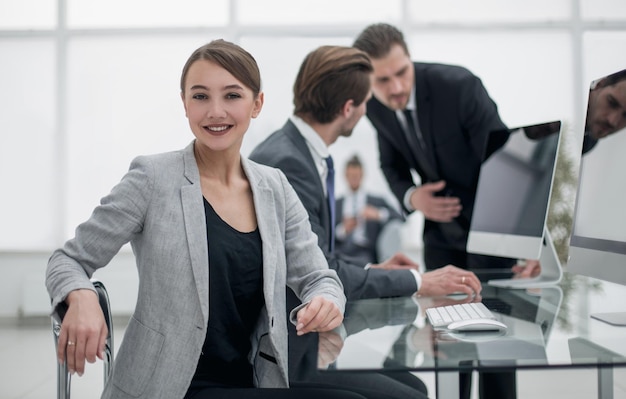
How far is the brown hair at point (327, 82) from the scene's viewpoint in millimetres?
2074

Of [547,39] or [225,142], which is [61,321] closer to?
[225,142]

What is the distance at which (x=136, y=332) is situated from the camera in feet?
4.32

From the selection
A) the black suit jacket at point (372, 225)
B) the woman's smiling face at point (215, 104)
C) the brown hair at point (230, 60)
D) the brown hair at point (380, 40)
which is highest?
the brown hair at point (380, 40)

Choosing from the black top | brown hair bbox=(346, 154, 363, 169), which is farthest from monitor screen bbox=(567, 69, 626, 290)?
brown hair bbox=(346, 154, 363, 169)

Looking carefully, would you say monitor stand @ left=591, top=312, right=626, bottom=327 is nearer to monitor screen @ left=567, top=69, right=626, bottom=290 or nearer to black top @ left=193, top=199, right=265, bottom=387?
monitor screen @ left=567, top=69, right=626, bottom=290

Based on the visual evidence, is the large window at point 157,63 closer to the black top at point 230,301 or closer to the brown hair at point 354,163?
the brown hair at point 354,163

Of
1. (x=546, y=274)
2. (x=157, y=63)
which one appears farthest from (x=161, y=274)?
(x=157, y=63)

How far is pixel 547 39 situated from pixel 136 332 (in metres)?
5.57

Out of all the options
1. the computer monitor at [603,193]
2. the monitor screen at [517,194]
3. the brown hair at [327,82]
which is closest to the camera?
the computer monitor at [603,193]

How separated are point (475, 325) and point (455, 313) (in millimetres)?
169

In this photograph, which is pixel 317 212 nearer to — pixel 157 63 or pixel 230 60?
pixel 230 60

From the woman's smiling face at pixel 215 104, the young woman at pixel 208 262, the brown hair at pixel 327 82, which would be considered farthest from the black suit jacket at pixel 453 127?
the woman's smiling face at pixel 215 104

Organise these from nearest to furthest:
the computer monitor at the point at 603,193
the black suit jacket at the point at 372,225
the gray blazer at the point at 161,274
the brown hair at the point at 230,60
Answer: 1. the gray blazer at the point at 161,274
2. the brown hair at the point at 230,60
3. the computer monitor at the point at 603,193
4. the black suit jacket at the point at 372,225

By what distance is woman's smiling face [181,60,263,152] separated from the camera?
1417 mm
